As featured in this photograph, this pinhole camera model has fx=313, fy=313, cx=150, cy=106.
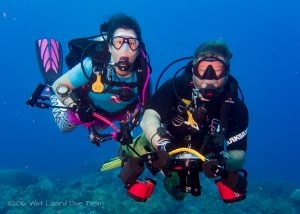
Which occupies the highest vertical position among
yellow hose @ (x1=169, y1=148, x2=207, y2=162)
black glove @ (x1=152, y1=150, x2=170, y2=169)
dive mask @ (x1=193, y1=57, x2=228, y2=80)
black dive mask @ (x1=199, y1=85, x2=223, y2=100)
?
dive mask @ (x1=193, y1=57, x2=228, y2=80)

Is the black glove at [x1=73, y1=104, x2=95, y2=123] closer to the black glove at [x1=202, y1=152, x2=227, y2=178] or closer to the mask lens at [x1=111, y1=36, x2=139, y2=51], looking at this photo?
the mask lens at [x1=111, y1=36, x2=139, y2=51]

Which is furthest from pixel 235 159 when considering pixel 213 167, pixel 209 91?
pixel 213 167

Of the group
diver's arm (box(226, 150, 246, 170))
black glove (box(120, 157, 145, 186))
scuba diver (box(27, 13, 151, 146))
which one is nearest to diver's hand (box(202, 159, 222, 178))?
black glove (box(120, 157, 145, 186))

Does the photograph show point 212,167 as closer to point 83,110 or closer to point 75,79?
point 83,110

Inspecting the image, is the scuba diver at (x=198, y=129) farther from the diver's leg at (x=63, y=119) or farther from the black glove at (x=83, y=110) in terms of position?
the diver's leg at (x=63, y=119)

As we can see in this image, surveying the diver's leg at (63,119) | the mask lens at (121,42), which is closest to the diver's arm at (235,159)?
the mask lens at (121,42)

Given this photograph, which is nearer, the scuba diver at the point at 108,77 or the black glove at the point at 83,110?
the black glove at the point at 83,110

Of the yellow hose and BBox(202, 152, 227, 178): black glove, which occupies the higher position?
the yellow hose

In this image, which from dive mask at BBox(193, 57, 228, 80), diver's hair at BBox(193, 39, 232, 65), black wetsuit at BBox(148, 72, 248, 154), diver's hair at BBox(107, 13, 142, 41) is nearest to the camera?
dive mask at BBox(193, 57, 228, 80)

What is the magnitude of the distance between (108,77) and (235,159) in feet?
8.91

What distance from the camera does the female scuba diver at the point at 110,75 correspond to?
212 inches

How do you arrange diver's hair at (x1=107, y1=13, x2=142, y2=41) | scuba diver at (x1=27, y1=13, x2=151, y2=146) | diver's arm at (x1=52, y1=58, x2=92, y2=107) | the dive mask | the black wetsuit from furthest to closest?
diver's arm at (x1=52, y1=58, x2=92, y2=107) → diver's hair at (x1=107, y1=13, x2=142, y2=41) → scuba diver at (x1=27, y1=13, x2=151, y2=146) → the black wetsuit → the dive mask

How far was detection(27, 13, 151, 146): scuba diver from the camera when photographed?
5359 millimetres

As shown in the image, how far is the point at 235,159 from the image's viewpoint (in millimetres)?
4113
